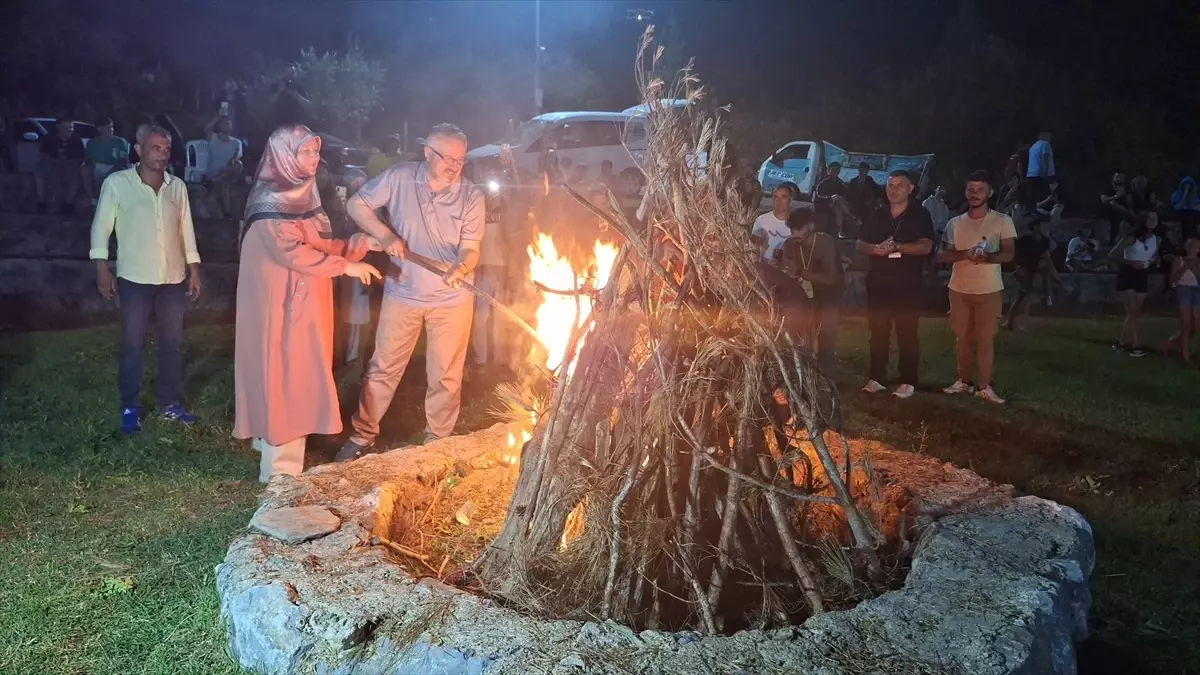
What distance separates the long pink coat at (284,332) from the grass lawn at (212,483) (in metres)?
0.58

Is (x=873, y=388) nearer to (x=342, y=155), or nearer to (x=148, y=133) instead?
(x=148, y=133)

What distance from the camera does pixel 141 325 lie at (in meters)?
6.40

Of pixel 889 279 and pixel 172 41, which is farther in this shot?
pixel 172 41

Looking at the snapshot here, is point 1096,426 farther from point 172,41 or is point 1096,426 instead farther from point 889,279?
point 172,41

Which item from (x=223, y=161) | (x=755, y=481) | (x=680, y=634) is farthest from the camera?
(x=223, y=161)

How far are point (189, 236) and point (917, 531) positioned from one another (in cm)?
523

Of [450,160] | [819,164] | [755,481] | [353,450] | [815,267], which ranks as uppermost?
[819,164]

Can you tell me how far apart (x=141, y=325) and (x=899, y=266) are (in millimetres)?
6068

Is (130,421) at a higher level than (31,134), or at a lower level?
lower

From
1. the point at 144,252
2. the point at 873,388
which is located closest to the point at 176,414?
the point at 144,252

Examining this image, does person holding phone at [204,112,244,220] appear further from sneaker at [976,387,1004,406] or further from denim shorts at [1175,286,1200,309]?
denim shorts at [1175,286,1200,309]

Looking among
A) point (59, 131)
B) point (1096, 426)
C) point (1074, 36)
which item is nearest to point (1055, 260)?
point (1096, 426)

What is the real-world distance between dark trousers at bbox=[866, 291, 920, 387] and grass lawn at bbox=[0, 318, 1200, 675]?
310 millimetres

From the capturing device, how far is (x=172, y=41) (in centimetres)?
2669
